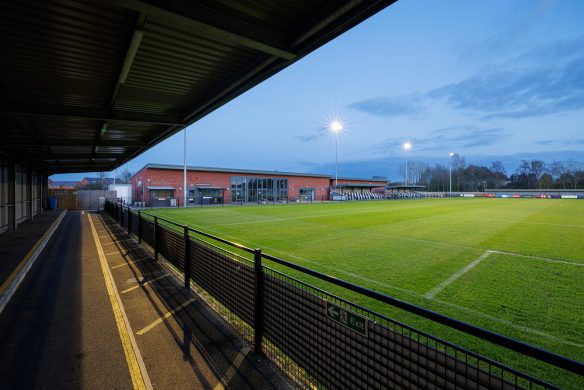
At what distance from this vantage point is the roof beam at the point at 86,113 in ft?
22.8

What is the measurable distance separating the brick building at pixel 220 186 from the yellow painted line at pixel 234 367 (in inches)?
1393

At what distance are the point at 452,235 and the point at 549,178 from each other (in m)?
108

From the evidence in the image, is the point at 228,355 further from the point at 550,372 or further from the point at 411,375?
the point at 550,372

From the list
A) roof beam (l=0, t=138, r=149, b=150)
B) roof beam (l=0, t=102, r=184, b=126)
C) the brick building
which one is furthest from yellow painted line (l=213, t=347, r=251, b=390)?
the brick building

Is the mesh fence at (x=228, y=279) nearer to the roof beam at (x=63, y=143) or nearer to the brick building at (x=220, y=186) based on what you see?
the roof beam at (x=63, y=143)

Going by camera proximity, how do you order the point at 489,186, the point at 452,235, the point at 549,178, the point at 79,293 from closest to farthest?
the point at 79,293, the point at 452,235, the point at 549,178, the point at 489,186

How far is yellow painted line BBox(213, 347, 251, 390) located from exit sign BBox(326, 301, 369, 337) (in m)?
1.48

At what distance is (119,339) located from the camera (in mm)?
4328

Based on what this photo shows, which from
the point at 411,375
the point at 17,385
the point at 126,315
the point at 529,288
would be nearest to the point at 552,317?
the point at 529,288

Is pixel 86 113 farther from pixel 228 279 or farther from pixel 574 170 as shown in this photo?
pixel 574 170

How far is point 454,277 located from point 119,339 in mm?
7114

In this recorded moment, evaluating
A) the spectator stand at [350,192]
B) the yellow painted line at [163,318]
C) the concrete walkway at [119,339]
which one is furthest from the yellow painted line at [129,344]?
the spectator stand at [350,192]

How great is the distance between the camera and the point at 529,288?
21.5 feet

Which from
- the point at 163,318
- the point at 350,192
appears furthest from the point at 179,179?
the point at 163,318
